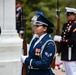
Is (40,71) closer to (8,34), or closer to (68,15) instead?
(68,15)

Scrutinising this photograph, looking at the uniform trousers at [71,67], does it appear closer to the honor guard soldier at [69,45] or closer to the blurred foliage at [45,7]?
the honor guard soldier at [69,45]

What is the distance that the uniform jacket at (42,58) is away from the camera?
18.9 feet

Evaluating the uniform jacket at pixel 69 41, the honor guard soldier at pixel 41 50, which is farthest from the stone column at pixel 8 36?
the honor guard soldier at pixel 41 50

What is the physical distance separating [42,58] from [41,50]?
0.36ft

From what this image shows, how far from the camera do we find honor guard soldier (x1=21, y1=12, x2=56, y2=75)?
5.77 metres

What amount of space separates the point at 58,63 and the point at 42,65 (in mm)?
6285

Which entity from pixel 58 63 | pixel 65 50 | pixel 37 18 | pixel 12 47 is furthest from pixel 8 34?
pixel 37 18

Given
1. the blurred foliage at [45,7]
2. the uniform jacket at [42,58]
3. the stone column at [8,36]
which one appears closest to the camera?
the uniform jacket at [42,58]

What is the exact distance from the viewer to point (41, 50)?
582 centimetres

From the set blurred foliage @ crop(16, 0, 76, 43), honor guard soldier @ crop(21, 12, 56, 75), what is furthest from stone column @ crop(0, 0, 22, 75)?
blurred foliage @ crop(16, 0, 76, 43)

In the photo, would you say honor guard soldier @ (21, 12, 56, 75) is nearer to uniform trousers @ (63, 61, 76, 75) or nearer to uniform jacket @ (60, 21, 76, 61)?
uniform jacket @ (60, 21, 76, 61)

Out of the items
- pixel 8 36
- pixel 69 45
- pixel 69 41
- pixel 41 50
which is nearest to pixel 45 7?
pixel 8 36

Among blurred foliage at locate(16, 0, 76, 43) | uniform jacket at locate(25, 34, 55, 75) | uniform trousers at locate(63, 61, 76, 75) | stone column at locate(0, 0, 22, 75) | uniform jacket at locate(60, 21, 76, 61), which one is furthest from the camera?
blurred foliage at locate(16, 0, 76, 43)

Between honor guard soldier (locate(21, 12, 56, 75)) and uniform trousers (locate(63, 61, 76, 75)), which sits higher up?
honor guard soldier (locate(21, 12, 56, 75))
